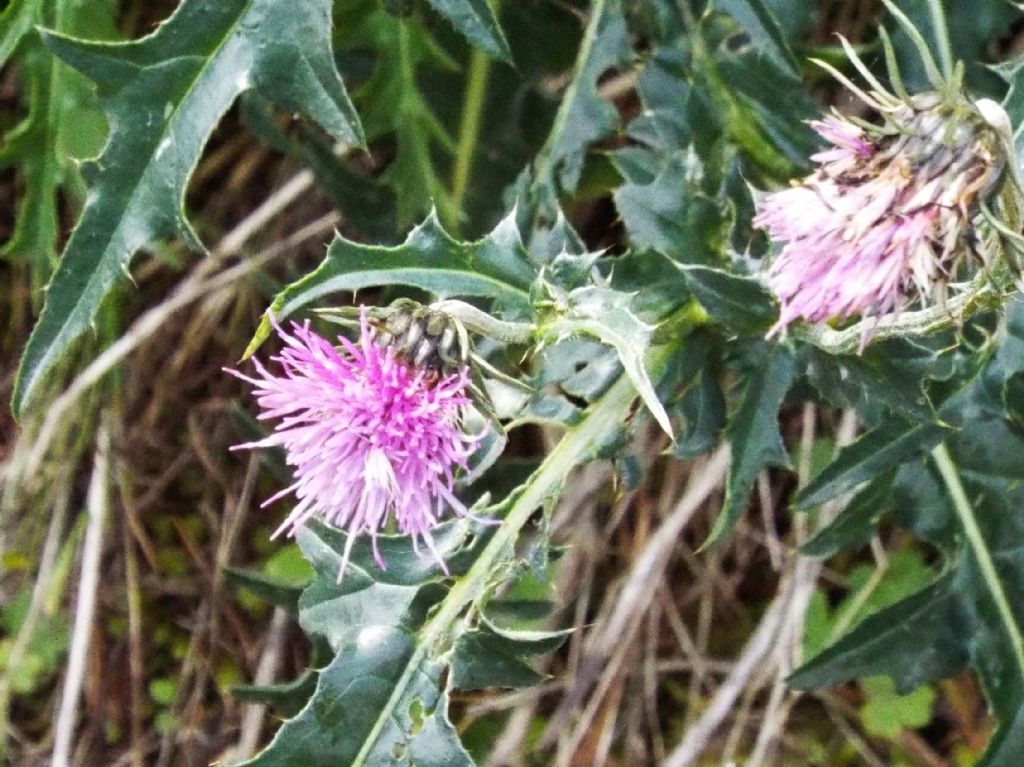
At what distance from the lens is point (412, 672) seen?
1557 mm

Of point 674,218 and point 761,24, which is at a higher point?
point 761,24

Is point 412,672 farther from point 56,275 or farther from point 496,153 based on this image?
point 496,153

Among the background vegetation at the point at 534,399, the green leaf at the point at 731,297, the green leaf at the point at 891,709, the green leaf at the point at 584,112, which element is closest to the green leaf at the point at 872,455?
the background vegetation at the point at 534,399

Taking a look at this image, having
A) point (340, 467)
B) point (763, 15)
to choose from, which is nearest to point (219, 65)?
point (340, 467)

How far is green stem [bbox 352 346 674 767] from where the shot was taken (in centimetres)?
150

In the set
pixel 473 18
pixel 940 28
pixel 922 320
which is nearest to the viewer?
pixel 922 320

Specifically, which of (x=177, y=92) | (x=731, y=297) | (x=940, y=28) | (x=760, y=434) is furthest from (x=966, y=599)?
(x=177, y=92)

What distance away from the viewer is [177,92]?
162 centimetres

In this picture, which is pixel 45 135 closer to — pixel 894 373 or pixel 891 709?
pixel 894 373

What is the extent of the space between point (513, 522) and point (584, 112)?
36.4 inches

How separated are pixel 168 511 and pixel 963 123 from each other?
8.09 feet

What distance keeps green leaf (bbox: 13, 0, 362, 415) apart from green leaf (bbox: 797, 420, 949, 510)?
860 mm

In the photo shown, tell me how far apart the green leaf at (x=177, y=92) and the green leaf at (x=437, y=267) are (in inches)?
8.6

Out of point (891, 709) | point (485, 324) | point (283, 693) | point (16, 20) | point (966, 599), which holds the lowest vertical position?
point (891, 709)
